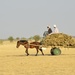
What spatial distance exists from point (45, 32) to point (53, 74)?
50.0ft

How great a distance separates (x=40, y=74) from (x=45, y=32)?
1529cm

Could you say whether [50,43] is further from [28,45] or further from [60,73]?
[60,73]

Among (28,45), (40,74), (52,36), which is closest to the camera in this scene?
(40,74)

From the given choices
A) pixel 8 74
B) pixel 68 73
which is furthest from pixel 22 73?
pixel 68 73

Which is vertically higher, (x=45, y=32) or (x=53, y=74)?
(x=45, y=32)

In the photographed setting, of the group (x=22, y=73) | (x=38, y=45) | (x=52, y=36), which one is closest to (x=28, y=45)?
(x=38, y=45)

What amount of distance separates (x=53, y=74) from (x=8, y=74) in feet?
6.61

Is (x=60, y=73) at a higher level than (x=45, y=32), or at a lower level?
lower

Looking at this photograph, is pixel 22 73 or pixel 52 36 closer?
pixel 22 73

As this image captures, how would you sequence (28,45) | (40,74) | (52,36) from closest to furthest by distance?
(40,74), (52,36), (28,45)

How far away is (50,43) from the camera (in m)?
31.2

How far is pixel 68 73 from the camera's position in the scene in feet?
56.4

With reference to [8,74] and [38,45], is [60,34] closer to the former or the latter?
[38,45]

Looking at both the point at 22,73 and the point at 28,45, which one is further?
the point at 28,45
